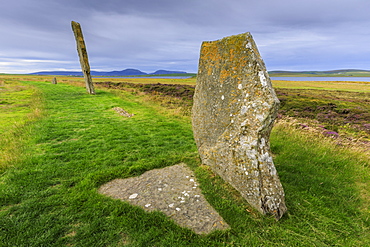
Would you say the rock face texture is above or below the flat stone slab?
above

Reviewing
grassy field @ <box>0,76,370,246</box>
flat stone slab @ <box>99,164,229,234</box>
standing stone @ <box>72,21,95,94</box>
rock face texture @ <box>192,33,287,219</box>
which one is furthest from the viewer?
standing stone @ <box>72,21,95,94</box>

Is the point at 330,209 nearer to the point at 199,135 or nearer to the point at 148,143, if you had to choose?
the point at 199,135

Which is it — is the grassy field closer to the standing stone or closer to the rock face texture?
the rock face texture

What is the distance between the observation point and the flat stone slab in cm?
407

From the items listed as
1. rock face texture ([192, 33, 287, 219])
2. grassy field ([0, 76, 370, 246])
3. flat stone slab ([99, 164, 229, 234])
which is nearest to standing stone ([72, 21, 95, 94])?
grassy field ([0, 76, 370, 246])

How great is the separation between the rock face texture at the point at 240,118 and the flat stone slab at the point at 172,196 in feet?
3.12

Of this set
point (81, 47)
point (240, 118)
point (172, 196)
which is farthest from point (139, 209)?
point (81, 47)

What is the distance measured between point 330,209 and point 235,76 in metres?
3.91

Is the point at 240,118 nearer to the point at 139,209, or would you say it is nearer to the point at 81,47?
the point at 139,209

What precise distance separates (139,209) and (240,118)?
3.18m

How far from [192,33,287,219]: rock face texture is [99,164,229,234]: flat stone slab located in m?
0.95

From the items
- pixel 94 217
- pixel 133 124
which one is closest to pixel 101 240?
pixel 94 217

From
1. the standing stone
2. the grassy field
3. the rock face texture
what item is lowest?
the grassy field

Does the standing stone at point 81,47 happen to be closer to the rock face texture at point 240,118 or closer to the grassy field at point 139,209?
the grassy field at point 139,209
